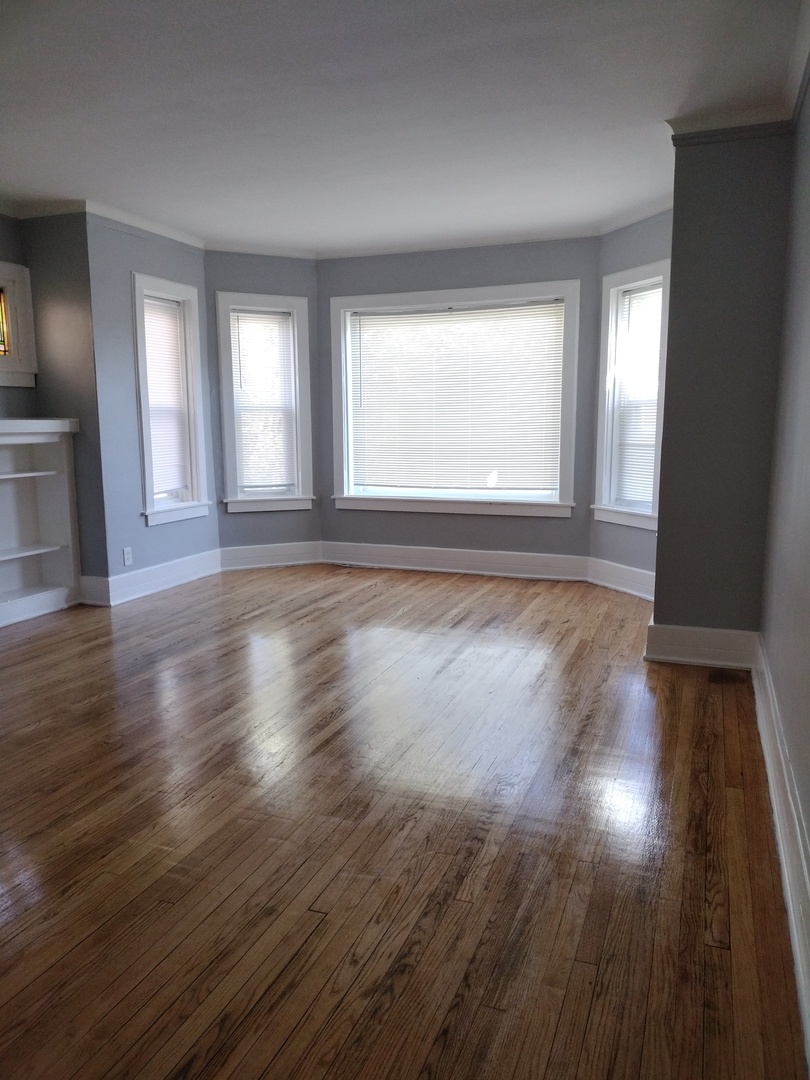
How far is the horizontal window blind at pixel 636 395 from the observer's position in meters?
5.21

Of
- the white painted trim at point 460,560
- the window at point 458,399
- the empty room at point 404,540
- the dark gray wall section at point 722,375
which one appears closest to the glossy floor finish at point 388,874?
the empty room at point 404,540

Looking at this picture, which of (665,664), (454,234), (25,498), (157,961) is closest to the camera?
(157,961)

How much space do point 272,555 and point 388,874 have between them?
4752 mm

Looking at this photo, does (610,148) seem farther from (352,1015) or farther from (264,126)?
(352,1015)

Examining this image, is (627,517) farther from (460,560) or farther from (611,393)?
(460,560)

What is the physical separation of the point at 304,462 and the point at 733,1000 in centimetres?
552

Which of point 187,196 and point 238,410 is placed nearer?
point 187,196

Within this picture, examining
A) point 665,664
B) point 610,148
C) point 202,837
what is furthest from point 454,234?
point 202,837

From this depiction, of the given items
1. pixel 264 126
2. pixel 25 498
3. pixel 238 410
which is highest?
pixel 264 126

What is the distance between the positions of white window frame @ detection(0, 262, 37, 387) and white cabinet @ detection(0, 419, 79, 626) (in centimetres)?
48

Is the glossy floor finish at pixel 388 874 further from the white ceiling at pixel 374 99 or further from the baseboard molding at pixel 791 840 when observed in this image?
the white ceiling at pixel 374 99

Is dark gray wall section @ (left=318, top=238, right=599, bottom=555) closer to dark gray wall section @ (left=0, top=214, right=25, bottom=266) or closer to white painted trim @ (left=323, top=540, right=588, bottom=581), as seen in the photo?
white painted trim @ (left=323, top=540, right=588, bottom=581)

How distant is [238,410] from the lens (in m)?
6.30

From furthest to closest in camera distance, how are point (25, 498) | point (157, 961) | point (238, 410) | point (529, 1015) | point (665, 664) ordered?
point (238, 410) → point (25, 498) → point (665, 664) → point (157, 961) → point (529, 1015)
